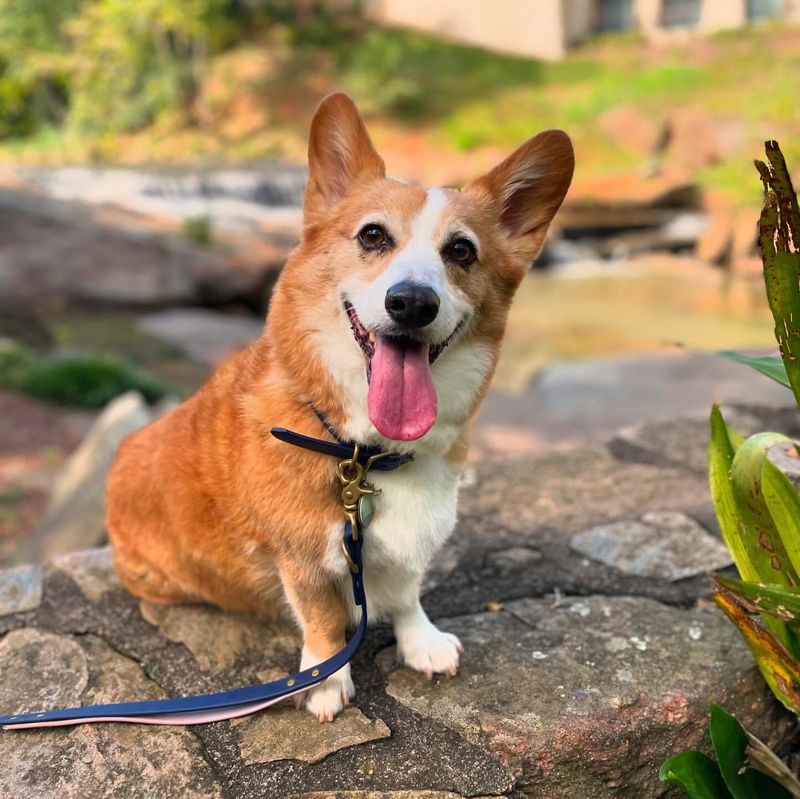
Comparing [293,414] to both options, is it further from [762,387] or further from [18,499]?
[762,387]

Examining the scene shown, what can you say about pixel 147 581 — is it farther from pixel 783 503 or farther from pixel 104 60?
pixel 104 60

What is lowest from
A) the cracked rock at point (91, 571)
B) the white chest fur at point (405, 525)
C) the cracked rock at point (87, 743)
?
the cracked rock at point (91, 571)

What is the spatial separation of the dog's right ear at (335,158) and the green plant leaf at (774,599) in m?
1.53

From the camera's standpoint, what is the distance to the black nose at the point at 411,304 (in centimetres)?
180

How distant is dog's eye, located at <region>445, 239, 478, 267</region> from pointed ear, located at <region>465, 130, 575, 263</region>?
0.23 meters

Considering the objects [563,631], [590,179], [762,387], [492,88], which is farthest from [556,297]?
[492,88]

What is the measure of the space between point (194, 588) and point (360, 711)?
2.20 feet

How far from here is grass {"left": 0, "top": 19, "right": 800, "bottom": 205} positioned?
67.0 ft

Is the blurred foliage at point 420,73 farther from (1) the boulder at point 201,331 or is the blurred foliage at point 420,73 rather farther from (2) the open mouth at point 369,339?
(2) the open mouth at point 369,339

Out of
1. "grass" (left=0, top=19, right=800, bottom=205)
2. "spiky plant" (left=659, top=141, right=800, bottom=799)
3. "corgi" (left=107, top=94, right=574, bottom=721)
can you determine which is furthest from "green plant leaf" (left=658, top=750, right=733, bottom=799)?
"grass" (left=0, top=19, right=800, bottom=205)

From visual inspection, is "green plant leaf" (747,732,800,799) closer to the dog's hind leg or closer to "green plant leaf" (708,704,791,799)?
"green plant leaf" (708,704,791,799)

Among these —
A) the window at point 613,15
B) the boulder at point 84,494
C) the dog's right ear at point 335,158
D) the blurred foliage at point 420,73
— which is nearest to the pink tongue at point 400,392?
the dog's right ear at point 335,158

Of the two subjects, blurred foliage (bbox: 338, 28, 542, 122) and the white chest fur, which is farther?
blurred foliage (bbox: 338, 28, 542, 122)

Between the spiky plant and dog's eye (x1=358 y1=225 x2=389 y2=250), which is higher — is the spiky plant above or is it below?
below
